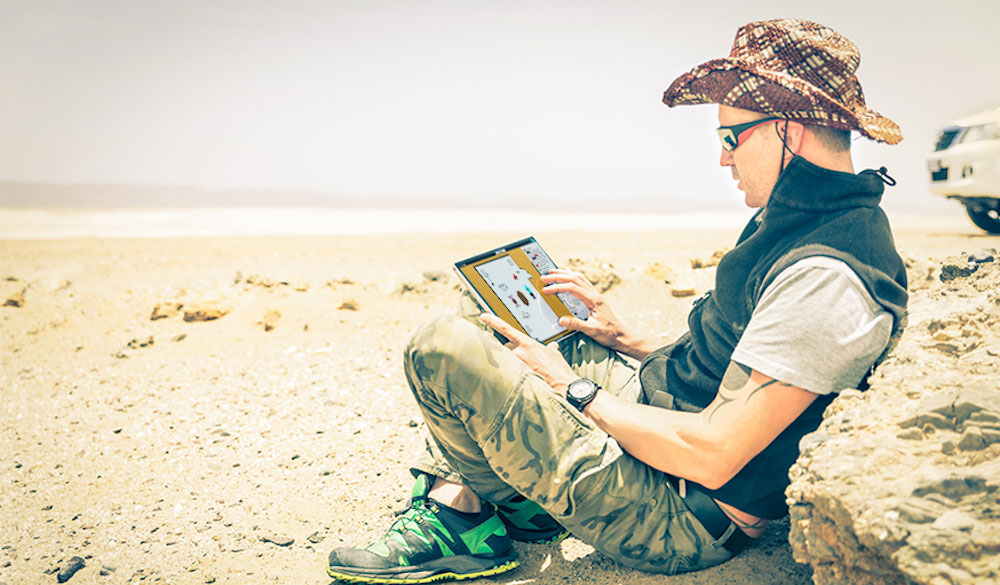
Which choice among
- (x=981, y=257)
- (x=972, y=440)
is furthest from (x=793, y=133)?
(x=981, y=257)

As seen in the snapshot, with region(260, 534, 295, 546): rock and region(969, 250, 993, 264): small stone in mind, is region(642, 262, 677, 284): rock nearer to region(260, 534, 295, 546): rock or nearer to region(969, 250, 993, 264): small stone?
region(969, 250, 993, 264): small stone

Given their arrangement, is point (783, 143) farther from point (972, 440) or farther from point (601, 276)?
point (601, 276)

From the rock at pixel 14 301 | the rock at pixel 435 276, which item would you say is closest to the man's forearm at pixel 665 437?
Answer: the rock at pixel 435 276

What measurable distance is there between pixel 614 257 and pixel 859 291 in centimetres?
847

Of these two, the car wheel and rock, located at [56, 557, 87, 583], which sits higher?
the car wheel

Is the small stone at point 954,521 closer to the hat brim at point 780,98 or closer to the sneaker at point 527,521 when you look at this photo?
the hat brim at point 780,98

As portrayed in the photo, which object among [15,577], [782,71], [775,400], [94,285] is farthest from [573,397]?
[94,285]

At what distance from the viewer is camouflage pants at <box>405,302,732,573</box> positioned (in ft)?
6.48

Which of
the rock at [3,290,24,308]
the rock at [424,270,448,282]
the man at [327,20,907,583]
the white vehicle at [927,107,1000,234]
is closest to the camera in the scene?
the man at [327,20,907,583]

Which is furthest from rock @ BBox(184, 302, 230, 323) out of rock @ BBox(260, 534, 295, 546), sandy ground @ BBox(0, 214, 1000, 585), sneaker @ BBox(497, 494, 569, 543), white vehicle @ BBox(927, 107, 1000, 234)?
white vehicle @ BBox(927, 107, 1000, 234)

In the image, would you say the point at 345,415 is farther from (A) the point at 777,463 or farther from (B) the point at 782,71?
(B) the point at 782,71

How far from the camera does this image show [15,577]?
8.77ft

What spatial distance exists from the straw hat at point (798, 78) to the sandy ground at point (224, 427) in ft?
4.55

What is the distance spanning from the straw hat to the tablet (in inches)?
39.2
